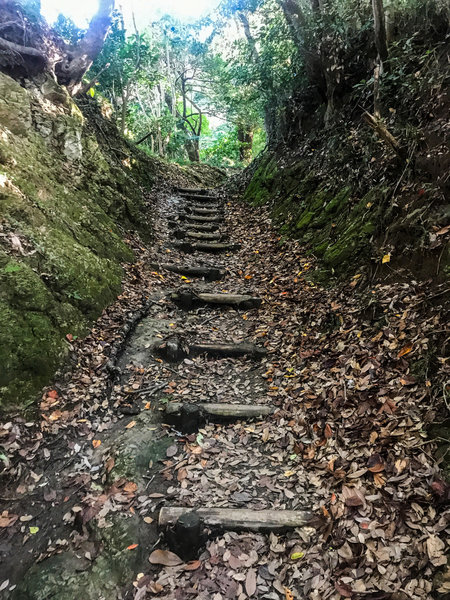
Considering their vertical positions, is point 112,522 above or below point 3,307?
below

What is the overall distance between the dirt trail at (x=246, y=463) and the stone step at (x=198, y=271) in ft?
7.08

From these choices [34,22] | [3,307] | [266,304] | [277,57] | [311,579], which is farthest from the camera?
[277,57]

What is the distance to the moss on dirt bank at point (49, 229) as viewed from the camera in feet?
12.6

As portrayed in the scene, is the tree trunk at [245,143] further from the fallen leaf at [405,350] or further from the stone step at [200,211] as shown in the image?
the fallen leaf at [405,350]

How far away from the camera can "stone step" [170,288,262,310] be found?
6152 millimetres

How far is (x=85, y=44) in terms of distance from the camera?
7984mm

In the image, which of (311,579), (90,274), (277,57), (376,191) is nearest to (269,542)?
(311,579)

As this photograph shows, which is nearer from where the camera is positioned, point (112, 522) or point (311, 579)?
point (311, 579)

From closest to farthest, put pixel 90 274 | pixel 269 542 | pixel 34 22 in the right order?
1. pixel 269 542
2. pixel 90 274
3. pixel 34 22

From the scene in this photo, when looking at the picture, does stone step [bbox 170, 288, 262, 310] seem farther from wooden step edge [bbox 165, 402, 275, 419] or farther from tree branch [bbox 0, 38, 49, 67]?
tree branch [bbox 0, 38, 49, 67]

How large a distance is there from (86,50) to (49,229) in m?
5.56

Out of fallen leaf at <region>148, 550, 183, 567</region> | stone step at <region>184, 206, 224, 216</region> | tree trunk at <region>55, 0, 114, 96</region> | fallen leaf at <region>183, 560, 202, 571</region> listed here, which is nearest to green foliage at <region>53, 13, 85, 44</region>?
tree trunk at <region>55, 0, 114, 96</region>

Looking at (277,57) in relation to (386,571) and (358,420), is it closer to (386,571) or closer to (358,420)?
(358,420)

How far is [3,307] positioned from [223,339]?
2922 mm
